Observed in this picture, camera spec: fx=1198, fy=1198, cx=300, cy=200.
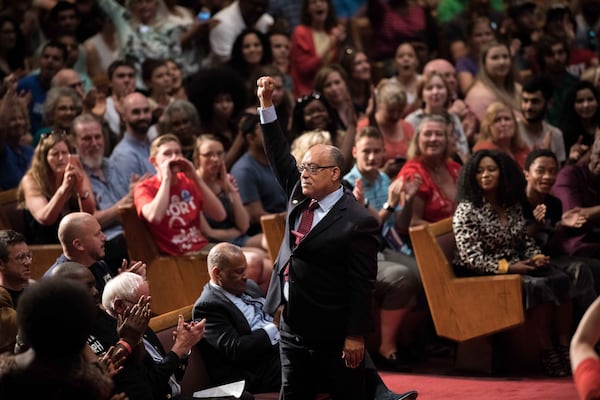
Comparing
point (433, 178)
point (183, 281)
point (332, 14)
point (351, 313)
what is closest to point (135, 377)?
point (351, 313)

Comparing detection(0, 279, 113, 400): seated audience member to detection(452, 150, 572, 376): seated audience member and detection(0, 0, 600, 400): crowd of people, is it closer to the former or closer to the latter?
detection(0, 0, 600, 400): crowd of people

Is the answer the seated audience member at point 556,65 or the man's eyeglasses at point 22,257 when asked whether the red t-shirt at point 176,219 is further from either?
the seated audience member at point 556,65

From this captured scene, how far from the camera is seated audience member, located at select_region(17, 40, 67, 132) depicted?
8.20 meters

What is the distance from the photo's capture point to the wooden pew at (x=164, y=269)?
6.36m

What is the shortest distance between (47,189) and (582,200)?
3.07m

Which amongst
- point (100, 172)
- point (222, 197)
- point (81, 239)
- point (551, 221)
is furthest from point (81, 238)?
point (551, 221)

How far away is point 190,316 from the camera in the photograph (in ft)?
17.4

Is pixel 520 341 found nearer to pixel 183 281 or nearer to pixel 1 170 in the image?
pixel 183 281

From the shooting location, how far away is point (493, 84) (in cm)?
879

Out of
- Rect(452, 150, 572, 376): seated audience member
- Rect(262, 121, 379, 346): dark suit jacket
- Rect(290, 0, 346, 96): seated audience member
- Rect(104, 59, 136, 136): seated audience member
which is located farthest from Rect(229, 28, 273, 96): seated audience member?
Rect(262, 121, 379, 346): dark suit jacket

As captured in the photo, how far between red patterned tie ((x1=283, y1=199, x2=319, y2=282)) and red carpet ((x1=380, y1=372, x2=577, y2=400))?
149 cm

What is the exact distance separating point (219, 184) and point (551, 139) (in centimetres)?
252

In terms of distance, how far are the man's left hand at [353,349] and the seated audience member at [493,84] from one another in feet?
14.4

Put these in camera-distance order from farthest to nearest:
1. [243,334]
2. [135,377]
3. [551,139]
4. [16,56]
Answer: [16,56] → [551,139] → [243,334] → [135,377]
